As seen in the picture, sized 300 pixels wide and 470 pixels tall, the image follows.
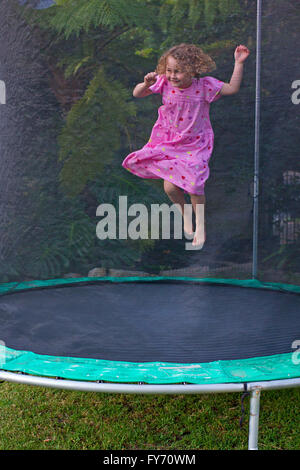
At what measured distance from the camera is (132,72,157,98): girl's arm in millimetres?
1726

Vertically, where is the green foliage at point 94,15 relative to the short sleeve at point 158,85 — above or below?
above

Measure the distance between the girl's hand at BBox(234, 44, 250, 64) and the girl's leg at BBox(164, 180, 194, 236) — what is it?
509mm

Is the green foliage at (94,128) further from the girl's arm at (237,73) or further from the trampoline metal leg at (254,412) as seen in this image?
the trampoline metal leg at (254,412)

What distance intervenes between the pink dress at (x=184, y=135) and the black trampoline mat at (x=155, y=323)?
46 centimetres

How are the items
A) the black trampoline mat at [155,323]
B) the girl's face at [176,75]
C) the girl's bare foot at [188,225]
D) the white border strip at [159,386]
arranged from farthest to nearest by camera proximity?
1. the girl's bare foot at [188,225]
2. the girl's face at [176,75]
3. the black trampoline mat at [155,323]
4. the white border strip at [159,386]

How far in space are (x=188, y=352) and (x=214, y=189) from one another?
0.67 metres

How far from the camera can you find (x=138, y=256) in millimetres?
1990

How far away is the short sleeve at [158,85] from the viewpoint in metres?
1.69

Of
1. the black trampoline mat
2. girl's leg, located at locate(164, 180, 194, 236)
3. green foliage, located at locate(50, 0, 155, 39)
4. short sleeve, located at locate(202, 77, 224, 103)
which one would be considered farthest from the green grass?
green foliage, located at locate(50, 0, 155, 39)

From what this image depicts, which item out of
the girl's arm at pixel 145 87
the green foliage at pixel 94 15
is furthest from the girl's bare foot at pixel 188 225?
the green foliage at pixel 94 15

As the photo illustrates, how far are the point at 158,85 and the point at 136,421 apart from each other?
1.23 m

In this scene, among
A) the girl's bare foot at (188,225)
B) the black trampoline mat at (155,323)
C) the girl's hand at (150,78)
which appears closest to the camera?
the black trampoline mat at (155,323)

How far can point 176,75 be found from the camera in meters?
1.65

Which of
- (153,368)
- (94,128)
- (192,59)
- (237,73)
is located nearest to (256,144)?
(237,73)
